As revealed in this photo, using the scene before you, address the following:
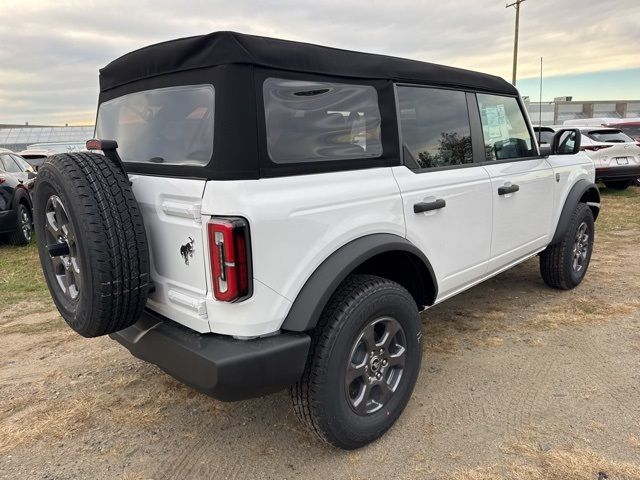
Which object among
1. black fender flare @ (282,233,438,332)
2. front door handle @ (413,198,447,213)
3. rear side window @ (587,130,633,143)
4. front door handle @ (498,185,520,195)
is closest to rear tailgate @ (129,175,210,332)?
black fender flare @ (282,233,438,332)

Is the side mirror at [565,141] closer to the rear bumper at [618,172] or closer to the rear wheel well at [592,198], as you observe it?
the rear wheel well at [592,198]

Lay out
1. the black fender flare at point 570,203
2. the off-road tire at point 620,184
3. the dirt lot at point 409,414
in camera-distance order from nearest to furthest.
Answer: the dirt lot at point 409,414 → the black fender flare at point 570,203 → the off-road tire at point 620,184

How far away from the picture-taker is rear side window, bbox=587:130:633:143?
11.3 metres

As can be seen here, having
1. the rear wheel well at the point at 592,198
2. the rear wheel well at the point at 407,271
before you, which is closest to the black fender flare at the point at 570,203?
the rear wheel well at the point at 592,198

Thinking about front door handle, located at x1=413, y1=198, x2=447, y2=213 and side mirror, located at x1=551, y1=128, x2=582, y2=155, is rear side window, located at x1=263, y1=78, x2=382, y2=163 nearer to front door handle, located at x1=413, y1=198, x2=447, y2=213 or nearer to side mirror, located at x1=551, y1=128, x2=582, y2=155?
front door handle, located at x1=413, y1=198, x2=447, y2=213

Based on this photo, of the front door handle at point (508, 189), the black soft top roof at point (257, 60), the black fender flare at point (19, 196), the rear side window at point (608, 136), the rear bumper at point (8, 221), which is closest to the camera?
the black soft top roof at point (257, 60)

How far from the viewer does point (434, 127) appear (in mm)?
3031

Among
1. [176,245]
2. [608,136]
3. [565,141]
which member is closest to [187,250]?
[176,245]

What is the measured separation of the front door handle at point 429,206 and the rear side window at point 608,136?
10.4 metres

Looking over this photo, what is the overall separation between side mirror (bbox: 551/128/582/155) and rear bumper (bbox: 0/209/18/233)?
7374 millimetres

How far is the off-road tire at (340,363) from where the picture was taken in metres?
2.21

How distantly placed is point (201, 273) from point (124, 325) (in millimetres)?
467

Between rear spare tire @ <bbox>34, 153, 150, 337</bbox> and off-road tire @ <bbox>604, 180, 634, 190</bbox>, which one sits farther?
off-road tire @ <bbox>604, 180, 634, 190</bbox>

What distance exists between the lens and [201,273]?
6.75ft
